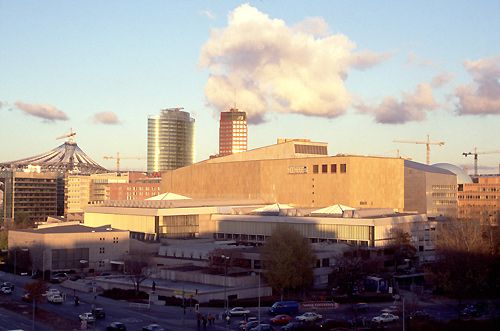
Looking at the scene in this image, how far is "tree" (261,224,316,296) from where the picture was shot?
4022 cm

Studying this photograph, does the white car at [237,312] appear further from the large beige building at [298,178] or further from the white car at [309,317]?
the large beige building at [298,178]

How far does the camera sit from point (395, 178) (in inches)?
2822

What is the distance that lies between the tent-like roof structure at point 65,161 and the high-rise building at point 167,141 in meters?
25.0

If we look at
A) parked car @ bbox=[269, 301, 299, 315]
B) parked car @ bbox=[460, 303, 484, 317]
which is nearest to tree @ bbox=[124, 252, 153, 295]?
parked car @ bbox=[269, 301, 299, 315]

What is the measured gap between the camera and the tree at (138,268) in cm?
4247

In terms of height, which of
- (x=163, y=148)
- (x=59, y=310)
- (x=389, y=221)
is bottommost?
(x=59, y=310)

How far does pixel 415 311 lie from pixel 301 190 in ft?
136

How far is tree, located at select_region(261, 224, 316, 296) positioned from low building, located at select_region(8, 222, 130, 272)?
51.6 feet

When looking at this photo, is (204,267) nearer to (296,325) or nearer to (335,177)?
(296,325)

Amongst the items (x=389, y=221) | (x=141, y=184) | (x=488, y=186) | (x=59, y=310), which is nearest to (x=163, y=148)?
(x=141, y=184)

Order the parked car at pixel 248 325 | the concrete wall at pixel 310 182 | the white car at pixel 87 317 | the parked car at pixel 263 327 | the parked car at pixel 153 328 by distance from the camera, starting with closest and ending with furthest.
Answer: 1. the parked car at pixel 263 327
2. the parked car at pixel 153 328
3. the parked car at pixel 248 325
4. the white car at pixel 87 317
5. the concrete wall at pixel 310 182

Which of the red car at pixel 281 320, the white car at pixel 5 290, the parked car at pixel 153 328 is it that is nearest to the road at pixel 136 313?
the red car at pixel 281 320

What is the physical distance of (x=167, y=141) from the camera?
Result: 190 metres

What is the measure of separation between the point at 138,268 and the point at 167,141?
483 ft
